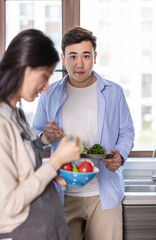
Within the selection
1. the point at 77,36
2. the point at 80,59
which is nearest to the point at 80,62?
the point at 80,59

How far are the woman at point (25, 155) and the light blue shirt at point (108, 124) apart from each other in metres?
0.68

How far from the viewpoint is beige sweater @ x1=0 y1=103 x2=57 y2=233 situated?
1.00 m

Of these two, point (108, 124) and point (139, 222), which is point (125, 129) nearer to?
point (108, 124)

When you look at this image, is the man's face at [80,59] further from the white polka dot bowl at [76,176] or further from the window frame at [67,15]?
the window frame at [67,15]

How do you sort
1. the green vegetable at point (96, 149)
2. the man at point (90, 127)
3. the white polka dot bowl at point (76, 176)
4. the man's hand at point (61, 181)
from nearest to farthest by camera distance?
the white polka dot bowl at point (76, 176) < the man's hand at point (61, 181) < the green vegetable at point (96, 149) < the man at point (90, 127)

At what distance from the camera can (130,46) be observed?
2.76 meters

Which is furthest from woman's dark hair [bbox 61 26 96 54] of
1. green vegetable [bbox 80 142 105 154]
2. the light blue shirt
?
green vegetable [bbox 80 142 105 154]

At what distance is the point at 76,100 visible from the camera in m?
1.92

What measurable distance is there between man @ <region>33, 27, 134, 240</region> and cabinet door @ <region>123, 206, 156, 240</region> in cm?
23

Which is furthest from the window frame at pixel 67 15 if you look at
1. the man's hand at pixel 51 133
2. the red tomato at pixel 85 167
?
the red tomato at pixel 85 167

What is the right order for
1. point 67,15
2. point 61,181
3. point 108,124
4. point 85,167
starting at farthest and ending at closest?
point 67,15, point 108,124, point 61,181, point 85,167

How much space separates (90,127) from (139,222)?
73 centimetres

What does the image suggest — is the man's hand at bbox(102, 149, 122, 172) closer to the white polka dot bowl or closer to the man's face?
the man's face

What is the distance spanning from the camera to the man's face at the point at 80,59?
1.80m
